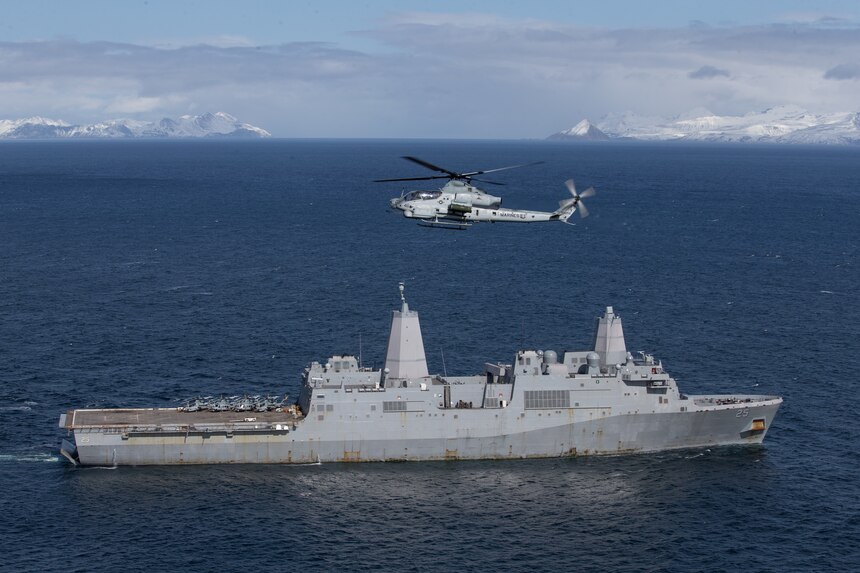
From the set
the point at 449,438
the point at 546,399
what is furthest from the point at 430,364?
the point at 546,399

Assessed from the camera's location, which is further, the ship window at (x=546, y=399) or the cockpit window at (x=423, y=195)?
the cockpit window at (x=423, y=195)

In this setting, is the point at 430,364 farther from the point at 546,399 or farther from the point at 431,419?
the point at 546,399

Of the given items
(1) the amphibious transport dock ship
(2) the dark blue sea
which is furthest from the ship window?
(2) the dark blue sea

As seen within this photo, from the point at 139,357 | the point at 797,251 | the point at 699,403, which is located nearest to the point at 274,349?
the point at 139,357

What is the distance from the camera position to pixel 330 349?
3182 inches

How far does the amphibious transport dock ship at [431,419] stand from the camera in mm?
60938

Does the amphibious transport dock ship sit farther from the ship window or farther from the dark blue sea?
the dark blue sea

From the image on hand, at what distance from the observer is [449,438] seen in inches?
2463

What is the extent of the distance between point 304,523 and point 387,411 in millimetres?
11398

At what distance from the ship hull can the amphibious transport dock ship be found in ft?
0.20

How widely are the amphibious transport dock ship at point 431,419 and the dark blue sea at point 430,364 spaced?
4.08 feet

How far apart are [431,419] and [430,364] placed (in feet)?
47.8

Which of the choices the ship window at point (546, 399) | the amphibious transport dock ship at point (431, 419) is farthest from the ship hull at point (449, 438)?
the ship window at point (546, 399)

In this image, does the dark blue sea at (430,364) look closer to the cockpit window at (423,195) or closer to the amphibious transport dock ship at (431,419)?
the amphibious transport dock ship at (431,419)
